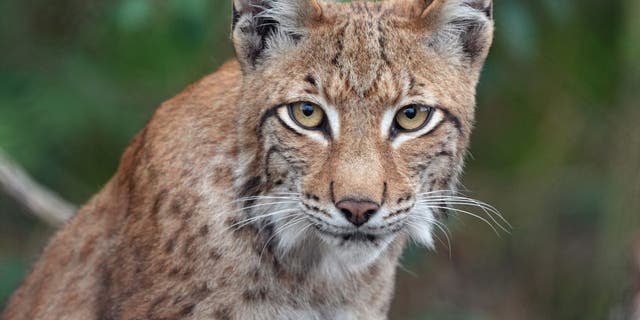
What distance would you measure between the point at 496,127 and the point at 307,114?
17.4 feet

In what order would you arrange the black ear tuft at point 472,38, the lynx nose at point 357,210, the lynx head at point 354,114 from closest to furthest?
the lynx nose at point 357,210, the lynx head at point 354,114, the black ear tuft at point 472,38

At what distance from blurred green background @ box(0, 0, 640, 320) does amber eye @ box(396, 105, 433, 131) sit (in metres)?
2.55

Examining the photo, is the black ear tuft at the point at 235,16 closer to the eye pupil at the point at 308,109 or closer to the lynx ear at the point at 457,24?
the eye pupil at the point at 308,109

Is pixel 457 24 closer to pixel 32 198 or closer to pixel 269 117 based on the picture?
pixel 269 117

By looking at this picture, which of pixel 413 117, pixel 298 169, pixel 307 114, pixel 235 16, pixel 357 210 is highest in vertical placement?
pixel 235 16

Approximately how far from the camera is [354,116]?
4.44m

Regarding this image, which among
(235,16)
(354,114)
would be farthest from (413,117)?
(235,16)

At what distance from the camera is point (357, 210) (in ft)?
14.0

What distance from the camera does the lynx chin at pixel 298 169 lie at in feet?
14.6

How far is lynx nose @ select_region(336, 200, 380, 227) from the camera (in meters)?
4.27

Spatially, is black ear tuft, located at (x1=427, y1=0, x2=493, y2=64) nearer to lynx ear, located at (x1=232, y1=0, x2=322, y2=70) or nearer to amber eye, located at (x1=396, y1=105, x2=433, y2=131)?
amber eye, located at (x1=396, y1=105, x2=433, y2=131)

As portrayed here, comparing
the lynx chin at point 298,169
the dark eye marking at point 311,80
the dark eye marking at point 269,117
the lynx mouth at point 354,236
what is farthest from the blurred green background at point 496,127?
the lynx mouth at point 354,236

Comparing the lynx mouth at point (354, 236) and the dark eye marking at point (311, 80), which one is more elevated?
the dark eye marking at point (311, 80)

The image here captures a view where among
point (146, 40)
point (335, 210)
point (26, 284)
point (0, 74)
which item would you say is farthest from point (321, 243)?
point (0, 74)
